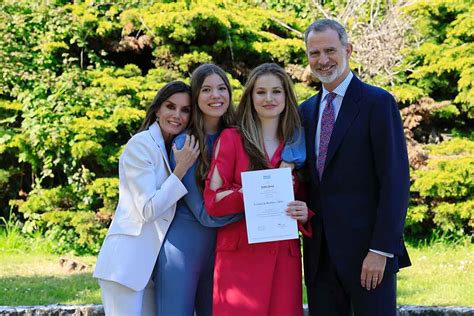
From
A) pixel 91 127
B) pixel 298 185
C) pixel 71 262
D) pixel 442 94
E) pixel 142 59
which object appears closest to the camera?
pixel 298 185

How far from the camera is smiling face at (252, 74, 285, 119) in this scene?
4.02 metres

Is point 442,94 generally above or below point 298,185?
above

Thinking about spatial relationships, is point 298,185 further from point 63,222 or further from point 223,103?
point 63,222

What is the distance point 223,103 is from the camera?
14.0ft

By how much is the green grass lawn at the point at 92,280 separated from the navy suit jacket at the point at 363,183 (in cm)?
281

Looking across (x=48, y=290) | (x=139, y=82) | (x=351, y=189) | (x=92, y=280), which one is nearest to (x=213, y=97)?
(x=351, y=189)

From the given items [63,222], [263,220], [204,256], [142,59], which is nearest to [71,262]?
[63,222]

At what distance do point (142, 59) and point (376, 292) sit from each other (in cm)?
769

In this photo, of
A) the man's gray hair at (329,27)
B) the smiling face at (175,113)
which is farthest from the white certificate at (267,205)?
the man's gray hair at (329,27)

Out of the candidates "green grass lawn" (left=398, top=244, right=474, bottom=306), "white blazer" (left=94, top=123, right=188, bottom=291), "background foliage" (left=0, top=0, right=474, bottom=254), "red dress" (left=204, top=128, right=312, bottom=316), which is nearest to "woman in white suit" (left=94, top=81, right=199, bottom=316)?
"white blazer" (left=94, top=123, right=188, bottom=291)

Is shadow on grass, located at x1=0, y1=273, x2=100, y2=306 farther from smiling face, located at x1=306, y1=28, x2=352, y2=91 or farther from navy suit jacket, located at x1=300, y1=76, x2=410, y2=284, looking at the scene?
smiling face, located at x1=306, y1=28, x2=352, y2=91

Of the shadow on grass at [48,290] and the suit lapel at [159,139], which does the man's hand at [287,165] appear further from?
the shadow on grass at [48,290]

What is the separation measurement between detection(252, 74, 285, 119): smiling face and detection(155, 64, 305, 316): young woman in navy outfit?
0.99ft

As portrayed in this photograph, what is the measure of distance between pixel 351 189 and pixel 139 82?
6.28 metres
